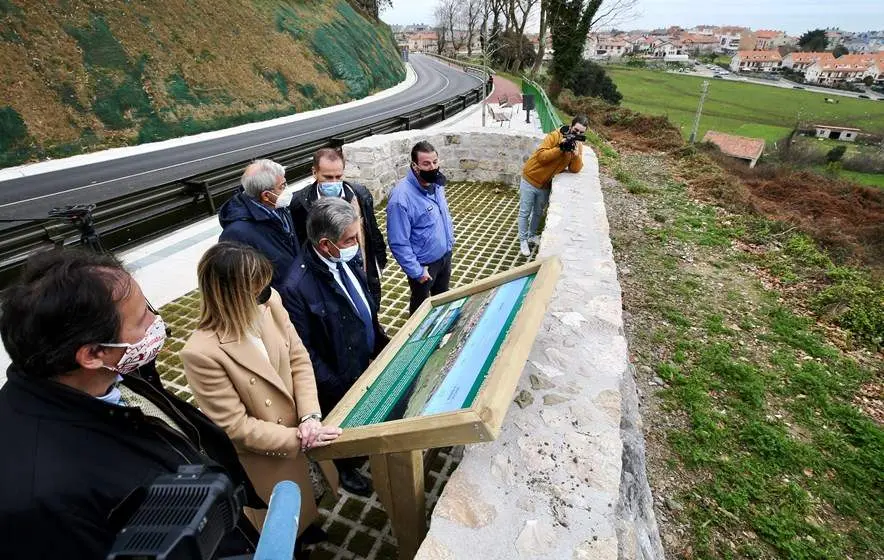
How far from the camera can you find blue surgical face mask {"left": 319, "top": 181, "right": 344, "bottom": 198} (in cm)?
358

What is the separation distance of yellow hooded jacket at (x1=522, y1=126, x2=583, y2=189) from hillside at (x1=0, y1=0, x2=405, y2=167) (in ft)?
53.6

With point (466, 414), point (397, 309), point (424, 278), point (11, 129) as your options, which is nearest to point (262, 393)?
point (466, 414)

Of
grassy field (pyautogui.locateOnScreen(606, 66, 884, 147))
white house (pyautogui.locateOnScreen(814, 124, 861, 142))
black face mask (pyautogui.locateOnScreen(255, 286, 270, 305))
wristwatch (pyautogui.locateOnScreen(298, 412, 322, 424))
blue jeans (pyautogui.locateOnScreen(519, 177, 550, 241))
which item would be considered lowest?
white house (pyautogui.locateOnScreen(814, 124, 861, 142))

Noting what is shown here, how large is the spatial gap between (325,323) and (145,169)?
14524 mm

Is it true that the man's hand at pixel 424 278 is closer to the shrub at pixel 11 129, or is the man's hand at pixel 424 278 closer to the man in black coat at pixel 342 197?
the man in black coat at pixel 342 197

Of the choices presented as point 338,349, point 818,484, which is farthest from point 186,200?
point 818,484

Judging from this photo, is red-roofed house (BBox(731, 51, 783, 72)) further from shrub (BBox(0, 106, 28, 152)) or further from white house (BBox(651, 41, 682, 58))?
shrub (BBox(0, 106, 28, 152))

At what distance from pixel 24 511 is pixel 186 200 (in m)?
6.38

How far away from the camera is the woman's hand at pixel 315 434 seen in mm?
1862

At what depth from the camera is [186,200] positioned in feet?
21.2

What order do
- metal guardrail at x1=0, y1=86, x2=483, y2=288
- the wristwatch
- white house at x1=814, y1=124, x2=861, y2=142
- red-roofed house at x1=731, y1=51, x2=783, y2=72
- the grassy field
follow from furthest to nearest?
red-roofed house at x1=731, y1=51, x2=783, y2=72 < white house at x1=814, y1=124, x2=861, y2=142 < the grassy field < metal guardrail at x1=0, y1=86, x2=483, y2=288 < the wristwatch

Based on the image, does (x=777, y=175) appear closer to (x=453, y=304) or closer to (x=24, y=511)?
(x=453, y=304)

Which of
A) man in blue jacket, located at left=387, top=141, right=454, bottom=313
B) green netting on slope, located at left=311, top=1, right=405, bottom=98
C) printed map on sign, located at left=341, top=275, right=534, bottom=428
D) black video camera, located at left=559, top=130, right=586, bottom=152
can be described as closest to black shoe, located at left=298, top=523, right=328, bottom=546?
printed map on sign, located at left=341, top=275, right=534, bottom=428

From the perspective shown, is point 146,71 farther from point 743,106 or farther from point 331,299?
point 743,106
